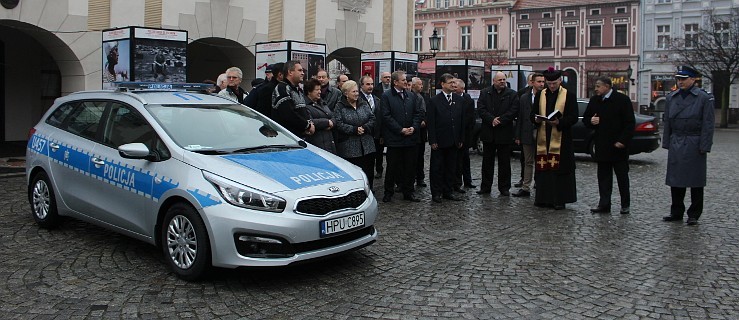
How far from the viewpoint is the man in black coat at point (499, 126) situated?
10.7m

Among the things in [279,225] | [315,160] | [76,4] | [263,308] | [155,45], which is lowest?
[263,308]

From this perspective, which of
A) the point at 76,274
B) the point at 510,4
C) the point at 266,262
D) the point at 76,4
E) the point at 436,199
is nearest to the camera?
the point at 266,262

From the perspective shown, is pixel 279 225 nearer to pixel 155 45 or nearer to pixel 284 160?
pixel 284 160

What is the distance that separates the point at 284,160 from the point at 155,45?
27.8ft

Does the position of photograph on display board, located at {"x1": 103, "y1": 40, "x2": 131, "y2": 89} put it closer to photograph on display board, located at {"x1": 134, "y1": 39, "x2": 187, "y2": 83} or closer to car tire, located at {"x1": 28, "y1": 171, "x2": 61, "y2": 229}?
photograph on display board, located at {"x1": 134, "y1": 39, "x2": 187, "y2": 83}

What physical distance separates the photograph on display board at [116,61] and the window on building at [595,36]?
4924cm

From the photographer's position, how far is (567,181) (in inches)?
373

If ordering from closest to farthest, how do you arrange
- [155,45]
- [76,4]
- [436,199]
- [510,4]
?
[436,199]
[155,45]
[76,4]
[510,4]

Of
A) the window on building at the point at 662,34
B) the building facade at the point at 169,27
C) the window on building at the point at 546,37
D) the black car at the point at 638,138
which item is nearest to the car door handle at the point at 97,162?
the building facade at the point at 169,27

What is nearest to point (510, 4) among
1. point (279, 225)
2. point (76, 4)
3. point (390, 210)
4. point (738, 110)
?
point (738, 110)

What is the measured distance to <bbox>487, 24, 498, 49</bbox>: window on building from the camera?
61344mm

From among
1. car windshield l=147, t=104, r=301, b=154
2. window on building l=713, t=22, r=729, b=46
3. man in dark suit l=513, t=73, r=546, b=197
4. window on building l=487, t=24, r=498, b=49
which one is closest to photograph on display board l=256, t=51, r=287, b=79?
man in dark suit l=513, t=73, r=546, b=197

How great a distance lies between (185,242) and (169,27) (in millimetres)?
12007

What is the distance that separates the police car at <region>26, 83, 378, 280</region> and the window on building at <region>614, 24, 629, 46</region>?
53363mm
